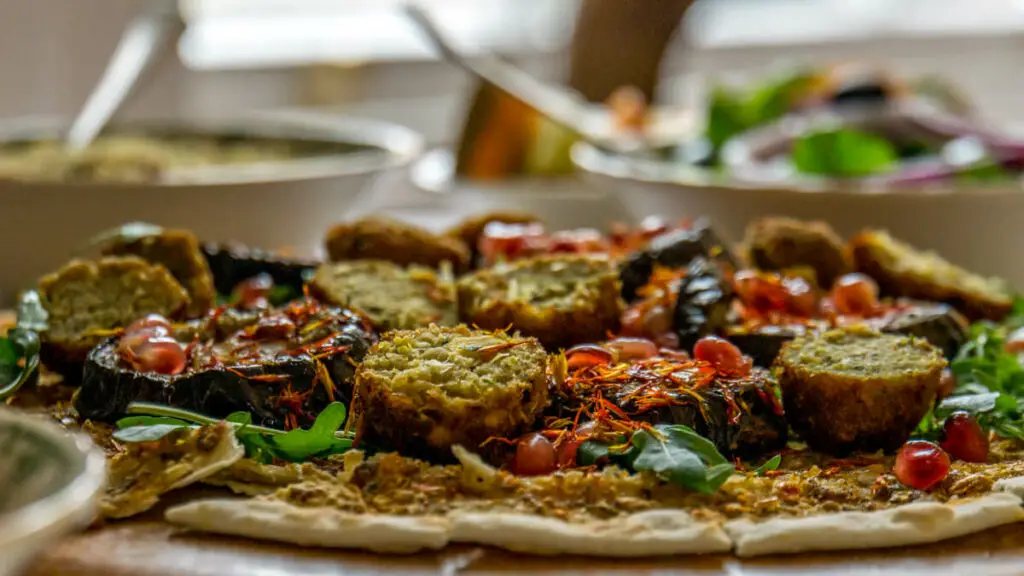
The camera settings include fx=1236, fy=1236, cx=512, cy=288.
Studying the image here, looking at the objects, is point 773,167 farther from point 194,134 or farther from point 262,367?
point 262,367

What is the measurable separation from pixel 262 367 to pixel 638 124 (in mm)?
5165

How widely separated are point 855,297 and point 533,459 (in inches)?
62.0

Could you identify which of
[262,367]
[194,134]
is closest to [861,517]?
[262,367]

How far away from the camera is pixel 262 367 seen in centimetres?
301

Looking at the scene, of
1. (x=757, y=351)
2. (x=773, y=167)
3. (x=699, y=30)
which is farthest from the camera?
(x=699, y=30)

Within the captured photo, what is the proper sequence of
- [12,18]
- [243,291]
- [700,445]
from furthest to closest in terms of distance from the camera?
1. [12,18]
2. [243,291]
3. [700,445]

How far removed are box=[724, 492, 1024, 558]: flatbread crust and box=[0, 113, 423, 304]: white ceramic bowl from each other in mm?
2923

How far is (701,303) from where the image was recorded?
3.51 m

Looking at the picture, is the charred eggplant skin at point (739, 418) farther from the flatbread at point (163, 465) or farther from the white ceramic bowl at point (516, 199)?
the white ceramic bowl at point (516, 199)

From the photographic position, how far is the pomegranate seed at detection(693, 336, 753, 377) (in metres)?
3.19

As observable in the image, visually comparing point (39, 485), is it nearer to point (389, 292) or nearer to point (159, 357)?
point (159, 357)

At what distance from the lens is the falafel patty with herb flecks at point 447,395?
271 cm

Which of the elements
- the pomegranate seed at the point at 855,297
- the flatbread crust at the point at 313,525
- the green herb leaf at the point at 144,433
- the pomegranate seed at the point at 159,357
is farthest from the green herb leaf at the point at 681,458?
the pomegranate seed at the point at 855,297

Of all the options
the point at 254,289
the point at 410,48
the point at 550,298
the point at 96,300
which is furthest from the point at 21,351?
the point at 410,48
